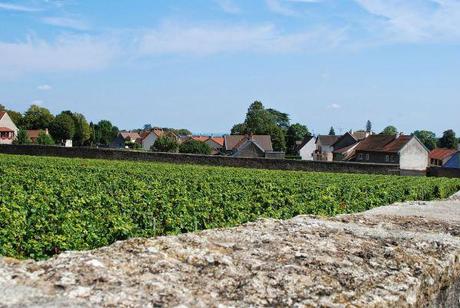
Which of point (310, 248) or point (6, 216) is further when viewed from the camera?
point (6, 216)

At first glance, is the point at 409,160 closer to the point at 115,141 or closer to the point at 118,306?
the point at 118,306

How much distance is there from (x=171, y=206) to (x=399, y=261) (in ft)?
29.6

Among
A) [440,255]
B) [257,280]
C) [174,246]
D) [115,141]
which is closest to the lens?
[257,280]

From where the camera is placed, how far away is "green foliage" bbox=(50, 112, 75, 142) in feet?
330

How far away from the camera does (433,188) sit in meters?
25.4

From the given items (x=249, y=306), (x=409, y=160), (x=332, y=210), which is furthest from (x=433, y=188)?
(x=409, y=160)

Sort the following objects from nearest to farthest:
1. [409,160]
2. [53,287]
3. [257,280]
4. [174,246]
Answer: [53,287] < [257,280] < [174,246] < [409,160]

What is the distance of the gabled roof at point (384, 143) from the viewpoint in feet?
204

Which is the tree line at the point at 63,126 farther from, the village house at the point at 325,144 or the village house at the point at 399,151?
the village house at the point at 399,151

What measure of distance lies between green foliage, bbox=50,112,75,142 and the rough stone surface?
101m

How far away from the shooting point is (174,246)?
365cm

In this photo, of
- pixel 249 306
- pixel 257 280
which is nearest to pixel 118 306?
pixel 249 306

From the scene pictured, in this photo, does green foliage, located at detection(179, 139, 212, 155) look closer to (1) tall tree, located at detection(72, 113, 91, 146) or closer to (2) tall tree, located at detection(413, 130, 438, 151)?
(1) tall tree, located at detection(72, 113, 91, 146)

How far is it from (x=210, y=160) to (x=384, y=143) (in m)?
28.9
